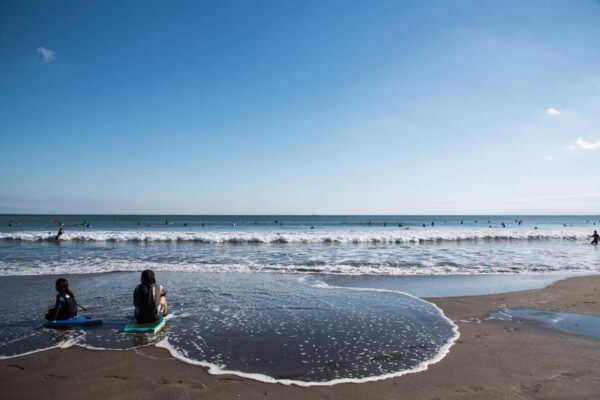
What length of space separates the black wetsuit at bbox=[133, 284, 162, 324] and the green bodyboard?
0.42ft

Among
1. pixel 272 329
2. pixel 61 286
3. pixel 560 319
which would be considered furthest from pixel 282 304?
pixel 560 319

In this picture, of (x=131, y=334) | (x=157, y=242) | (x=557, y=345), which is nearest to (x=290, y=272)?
(x=131, y=334)

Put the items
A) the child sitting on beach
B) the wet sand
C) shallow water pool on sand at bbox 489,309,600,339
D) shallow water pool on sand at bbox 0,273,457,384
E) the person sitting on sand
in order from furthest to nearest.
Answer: the child sitting on beach
the person sitting on sand
shallow water pool on sand at bbox 489,309,600,339
shallow water pool on sand at bbox 0,273,457,384
the wet sand

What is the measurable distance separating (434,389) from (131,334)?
5620 millimetres

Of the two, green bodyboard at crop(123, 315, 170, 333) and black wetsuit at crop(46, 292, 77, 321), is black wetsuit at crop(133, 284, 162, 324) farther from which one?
black wetsuit at crop(46, 292, 77, 321)

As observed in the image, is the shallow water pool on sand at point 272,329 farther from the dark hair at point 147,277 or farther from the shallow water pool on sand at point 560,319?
the shallow water pool on sand at point 560,319

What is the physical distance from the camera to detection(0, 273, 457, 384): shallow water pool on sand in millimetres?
5570

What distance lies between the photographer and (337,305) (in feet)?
30.6

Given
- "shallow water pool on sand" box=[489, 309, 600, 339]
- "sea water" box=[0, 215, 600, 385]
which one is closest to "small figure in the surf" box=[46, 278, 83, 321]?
"sea water" box=[0, 215, 600, 385]

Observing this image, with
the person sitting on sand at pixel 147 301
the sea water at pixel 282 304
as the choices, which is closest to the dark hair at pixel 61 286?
the sea water at pixel 282 304

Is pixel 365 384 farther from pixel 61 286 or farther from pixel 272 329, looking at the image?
pixel 61 286

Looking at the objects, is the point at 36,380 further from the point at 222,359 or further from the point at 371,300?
the point at 371,300

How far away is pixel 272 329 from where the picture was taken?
7.28 m

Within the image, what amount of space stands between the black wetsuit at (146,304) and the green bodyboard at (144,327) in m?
0.13
